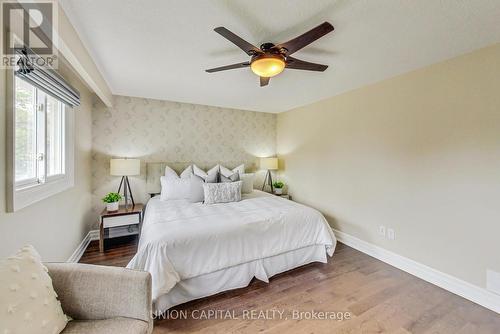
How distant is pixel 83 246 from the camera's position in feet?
9.32

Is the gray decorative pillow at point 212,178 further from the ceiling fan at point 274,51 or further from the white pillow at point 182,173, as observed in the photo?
the ceiling fan at point 274,51

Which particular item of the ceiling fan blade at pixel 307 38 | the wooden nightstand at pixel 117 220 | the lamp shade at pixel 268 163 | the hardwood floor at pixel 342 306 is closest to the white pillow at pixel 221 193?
the wooden nightstand at pixel 117 220

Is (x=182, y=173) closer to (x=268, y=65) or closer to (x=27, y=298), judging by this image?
(x=268, y=65)

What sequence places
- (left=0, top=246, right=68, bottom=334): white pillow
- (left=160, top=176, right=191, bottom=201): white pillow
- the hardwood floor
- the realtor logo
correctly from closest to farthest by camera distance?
(left=0, top=246, right=68, bottom=334): white pillow, the realtor logo, the hardwood floor, (left=160, top=176, right=191, bottom=201): white pillow

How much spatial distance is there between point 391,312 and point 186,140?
357 cm

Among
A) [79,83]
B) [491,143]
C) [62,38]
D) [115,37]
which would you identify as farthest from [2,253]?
[491,143]

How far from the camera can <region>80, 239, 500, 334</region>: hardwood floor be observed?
1646 millimetres

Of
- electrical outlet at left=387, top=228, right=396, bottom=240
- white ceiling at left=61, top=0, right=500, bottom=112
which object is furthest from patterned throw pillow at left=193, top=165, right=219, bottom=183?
electrical outlet at left=387, top=228, right=396, bottom=240

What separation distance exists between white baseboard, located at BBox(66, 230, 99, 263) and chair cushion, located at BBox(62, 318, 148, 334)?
1.76m

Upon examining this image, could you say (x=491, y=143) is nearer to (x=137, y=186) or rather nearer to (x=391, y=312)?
(x=391, y=312)

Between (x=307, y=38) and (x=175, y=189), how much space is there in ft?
8.47

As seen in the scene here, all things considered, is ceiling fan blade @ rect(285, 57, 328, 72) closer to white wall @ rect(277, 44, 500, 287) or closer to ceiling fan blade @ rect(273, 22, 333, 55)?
ceiling fan blade @ rect(273, 22, 333, 55)

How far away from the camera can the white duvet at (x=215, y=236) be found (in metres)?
1.75

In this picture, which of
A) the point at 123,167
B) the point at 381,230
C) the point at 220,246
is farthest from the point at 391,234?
the point at 123,167
